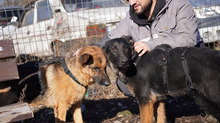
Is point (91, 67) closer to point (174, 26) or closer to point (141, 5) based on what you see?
point (141, 5)

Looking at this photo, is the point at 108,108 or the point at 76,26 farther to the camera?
the point at 76,26

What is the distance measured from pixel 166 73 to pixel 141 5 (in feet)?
3.44

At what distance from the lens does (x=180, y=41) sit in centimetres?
303

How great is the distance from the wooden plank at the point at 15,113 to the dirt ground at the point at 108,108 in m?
0.71

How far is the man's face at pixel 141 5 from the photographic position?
10.6 feet

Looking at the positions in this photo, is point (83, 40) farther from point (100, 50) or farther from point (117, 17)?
point (100, 50)

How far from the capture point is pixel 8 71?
307cm

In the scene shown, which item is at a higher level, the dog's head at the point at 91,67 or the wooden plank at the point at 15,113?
the dog's head at the point at 91,67

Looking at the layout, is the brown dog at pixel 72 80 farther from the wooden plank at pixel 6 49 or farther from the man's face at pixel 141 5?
the man's face at pixel 141 5

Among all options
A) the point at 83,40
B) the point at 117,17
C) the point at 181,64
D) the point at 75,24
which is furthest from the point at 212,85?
the point at 75,24

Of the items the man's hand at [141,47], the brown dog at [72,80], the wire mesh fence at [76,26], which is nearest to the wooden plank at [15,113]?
the brown dog at [72,80]

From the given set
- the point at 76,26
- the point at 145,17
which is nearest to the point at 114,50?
the point at 145,17

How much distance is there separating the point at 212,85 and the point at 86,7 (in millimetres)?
4648

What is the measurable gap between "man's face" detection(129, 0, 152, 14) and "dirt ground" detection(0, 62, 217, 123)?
1.77m
